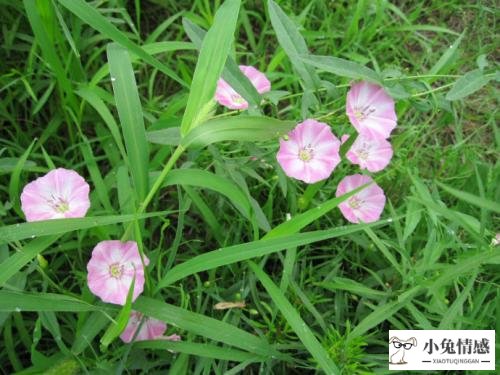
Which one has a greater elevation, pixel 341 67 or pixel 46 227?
pixel 341 67

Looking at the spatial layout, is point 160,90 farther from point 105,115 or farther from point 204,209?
point 204,209

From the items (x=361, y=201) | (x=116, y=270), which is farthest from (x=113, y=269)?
(x=361, y=201)

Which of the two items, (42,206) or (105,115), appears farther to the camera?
(105,115)

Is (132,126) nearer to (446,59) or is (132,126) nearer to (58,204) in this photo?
(58,204)

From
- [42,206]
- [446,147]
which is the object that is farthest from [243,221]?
[446,147]

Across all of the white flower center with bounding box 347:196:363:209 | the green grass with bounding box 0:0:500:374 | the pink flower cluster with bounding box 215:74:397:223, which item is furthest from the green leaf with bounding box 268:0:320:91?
the white flower center with bounding box 347:196:363:209
